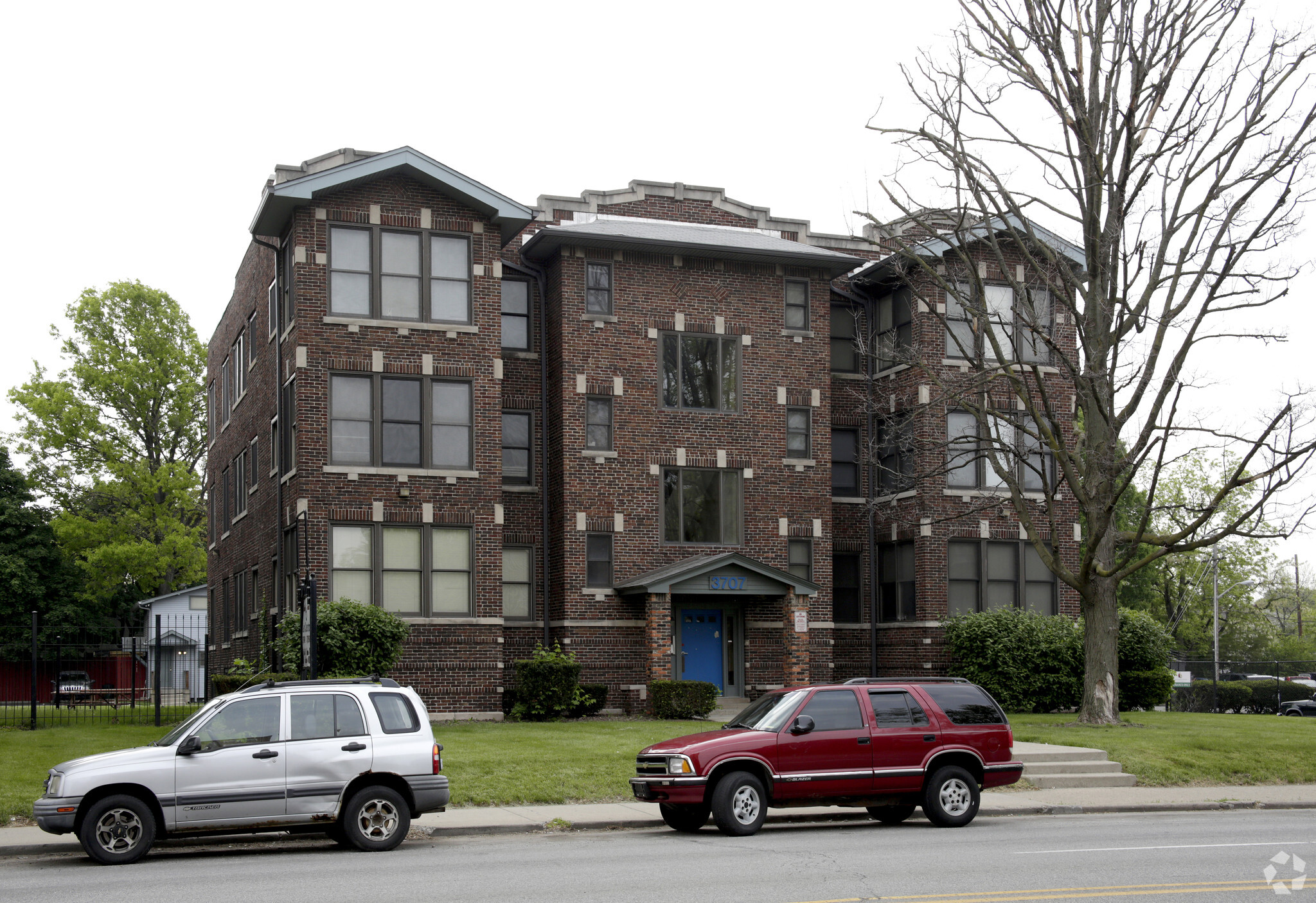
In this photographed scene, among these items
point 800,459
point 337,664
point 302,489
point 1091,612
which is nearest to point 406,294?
point 302,489

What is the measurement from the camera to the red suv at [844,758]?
15.3 m

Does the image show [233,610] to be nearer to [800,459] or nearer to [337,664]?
[337,664]

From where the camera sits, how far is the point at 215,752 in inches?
546

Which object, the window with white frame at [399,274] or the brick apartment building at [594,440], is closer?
the brick apartment building at [594,440]

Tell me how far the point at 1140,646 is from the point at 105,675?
37599mm

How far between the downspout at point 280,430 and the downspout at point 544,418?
16.9 ft

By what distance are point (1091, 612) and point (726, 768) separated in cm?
1438

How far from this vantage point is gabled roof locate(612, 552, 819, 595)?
29750 mm

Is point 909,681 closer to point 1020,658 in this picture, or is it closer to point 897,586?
point 1020,658

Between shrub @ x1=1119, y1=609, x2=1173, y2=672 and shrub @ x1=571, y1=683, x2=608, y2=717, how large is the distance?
12918mm

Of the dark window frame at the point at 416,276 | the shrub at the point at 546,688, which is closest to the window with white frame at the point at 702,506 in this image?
the shrub at the point at 546,688

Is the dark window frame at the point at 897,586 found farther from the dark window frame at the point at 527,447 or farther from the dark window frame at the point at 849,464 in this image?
the dark window frame at the point at 527,447

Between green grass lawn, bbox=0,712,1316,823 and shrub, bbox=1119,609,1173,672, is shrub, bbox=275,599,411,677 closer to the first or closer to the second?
green grass lawn, bbox=0,712,1316,823

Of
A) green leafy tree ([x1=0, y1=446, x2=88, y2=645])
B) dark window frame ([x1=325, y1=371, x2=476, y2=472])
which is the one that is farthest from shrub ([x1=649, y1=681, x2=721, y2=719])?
green leafy tree ([x1=0, y1=446, x2=88, y2=645])
